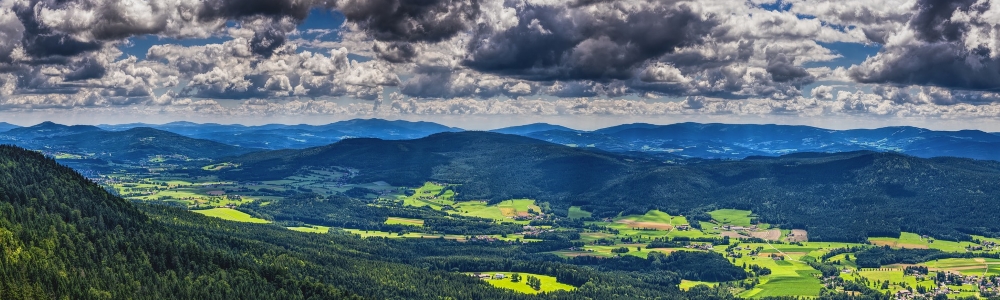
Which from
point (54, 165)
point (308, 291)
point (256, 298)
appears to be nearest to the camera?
point (256, 298)

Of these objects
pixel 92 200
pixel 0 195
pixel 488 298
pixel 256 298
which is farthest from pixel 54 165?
pixel 488 298

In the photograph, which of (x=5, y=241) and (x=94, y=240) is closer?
(x=5, y=241)

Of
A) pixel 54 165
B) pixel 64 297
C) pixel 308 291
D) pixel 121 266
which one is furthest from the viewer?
pixel 54 165

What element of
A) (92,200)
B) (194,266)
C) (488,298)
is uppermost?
(92,200)

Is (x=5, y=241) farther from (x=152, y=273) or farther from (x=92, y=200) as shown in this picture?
(x=92, y=200)

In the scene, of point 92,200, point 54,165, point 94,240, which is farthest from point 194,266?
point 54,165

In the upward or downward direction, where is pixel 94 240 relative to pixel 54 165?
downward

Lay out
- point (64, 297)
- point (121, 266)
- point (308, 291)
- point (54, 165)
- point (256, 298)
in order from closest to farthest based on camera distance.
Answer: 1. point (64, 297)
2. point (121, 266)
3. point (256, 298)
4. point (308, 291)
5. point (54, 165)

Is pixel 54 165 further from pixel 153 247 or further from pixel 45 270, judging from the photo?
pixel 45 270

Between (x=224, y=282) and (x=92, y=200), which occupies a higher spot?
(x=92, y=200)
